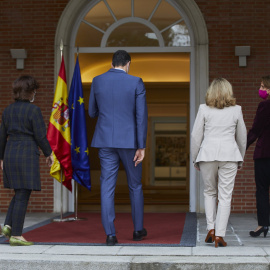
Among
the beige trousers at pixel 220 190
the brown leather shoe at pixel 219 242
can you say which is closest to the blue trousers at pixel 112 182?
the beige trousers at pixel 220 190

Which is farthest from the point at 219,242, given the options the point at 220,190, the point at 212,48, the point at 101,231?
the point at 212,48

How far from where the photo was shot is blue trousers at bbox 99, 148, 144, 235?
5051mm

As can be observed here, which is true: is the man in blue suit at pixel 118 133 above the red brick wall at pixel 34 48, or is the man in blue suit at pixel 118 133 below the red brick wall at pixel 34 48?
below

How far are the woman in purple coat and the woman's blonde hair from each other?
0.68 meters

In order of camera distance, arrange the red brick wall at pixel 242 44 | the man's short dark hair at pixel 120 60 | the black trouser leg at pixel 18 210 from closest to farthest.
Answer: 1. the black trouser leg at pixel 18 210
2. the man's short dark hair at pixel 120 60
3. the red brick wall at pixel 242 44

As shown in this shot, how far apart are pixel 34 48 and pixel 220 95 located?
14.0 ft

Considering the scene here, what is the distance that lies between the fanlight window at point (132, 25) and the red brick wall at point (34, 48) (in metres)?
0.50

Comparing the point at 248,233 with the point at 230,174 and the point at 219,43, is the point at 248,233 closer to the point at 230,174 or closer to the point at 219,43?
the point at 230,174

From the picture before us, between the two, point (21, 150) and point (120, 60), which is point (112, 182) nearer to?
point (21, 150)

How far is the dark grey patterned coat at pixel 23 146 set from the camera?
497 centimetres

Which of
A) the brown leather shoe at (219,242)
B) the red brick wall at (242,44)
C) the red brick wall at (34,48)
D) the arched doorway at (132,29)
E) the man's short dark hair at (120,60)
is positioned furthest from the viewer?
the arched doorway at (132,29)

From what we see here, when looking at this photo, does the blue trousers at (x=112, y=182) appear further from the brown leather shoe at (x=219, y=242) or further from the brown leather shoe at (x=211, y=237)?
the brown leather shoe at (x=219, y=242)

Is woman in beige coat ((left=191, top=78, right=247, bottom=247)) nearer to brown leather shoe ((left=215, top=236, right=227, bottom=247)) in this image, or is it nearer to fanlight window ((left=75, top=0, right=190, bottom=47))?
brown leather shoe ((left=215, top=236, right=227, bottom=247))

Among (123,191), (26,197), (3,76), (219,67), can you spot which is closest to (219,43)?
(219,67)
